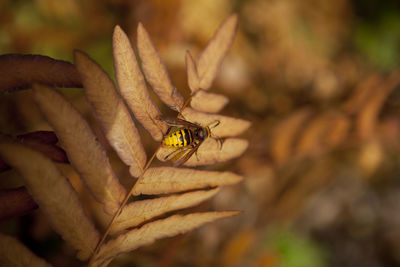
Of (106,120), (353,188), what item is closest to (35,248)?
(106,120)

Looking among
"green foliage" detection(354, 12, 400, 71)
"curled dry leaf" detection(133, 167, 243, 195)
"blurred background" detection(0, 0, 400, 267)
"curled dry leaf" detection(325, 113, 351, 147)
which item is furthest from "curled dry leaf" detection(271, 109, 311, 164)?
"green foliage" detection(354, 12, 400, 71)

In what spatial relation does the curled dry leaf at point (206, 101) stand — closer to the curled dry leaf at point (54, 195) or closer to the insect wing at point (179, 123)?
the insect wing at point (179, 123)

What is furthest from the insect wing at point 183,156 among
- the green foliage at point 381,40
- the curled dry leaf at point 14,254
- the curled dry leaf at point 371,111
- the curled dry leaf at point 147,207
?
the green foliage at point 381,40

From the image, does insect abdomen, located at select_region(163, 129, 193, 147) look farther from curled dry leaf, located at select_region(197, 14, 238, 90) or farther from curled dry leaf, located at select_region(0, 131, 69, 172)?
curled dry leaf, located at select_region(0, 131, 69, 172)

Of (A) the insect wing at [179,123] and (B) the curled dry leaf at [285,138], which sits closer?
(A) the insect wing at [179,123]

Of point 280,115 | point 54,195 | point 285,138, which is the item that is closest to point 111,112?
point 54,195

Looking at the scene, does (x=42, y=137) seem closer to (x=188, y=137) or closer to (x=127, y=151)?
(x=127, y=151)
